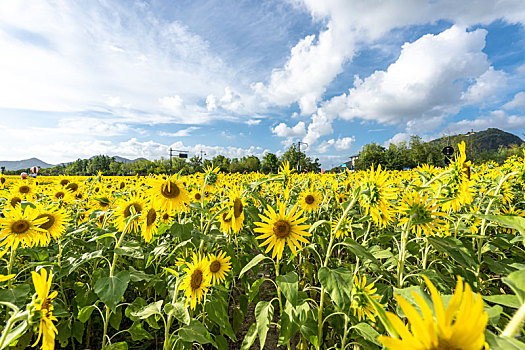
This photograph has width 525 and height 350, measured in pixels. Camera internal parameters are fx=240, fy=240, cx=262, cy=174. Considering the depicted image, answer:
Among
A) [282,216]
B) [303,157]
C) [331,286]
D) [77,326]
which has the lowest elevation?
[77,326]

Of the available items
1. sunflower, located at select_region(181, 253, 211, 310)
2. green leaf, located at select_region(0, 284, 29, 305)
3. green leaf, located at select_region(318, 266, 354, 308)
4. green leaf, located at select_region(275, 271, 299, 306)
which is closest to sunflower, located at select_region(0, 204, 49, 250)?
green leaf, located at select_region(0, 284, 29, 305)

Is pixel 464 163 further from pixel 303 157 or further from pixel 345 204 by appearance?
pixel 303 157

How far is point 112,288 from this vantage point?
1.71 m

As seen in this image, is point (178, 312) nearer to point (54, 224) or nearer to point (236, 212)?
point (236, 212)

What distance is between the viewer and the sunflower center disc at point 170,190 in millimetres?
2520

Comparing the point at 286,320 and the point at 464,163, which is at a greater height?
the point at 464,163

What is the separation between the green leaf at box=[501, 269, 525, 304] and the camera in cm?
75

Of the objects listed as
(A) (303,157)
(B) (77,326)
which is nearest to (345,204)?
(B) (77,326)

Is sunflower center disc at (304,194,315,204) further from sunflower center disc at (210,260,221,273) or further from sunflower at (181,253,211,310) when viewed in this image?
sunflower at (181,253,211,310)

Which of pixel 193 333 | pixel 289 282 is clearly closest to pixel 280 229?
pixel 289 282

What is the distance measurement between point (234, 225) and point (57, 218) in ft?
6.18

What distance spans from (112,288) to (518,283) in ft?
7.11

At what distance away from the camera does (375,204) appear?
1.76 metres

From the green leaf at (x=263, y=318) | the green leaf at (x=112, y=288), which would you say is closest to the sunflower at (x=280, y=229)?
the green leaf at (x=263, y=318)
